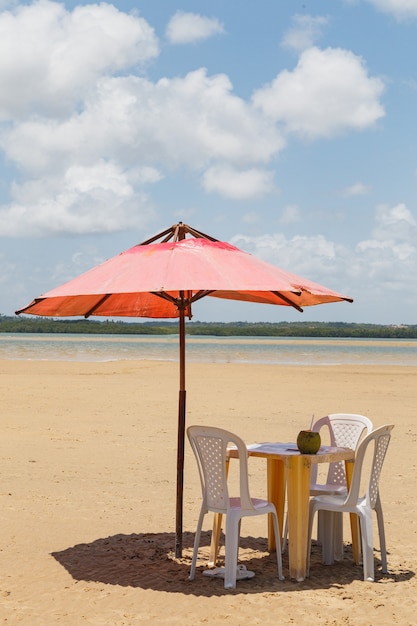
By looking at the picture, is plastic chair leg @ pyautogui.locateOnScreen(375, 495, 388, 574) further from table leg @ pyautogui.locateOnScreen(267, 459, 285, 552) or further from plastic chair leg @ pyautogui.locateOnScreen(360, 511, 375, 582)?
table leg @ pyautogui.locateOnScreen(267, 459, 285, 552)

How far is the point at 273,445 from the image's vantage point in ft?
22.2

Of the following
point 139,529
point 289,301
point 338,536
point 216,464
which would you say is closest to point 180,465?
point 216,464

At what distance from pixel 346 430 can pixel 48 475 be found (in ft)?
13.9

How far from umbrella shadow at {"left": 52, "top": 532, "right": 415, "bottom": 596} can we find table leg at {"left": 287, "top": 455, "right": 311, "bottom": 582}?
0.13 m

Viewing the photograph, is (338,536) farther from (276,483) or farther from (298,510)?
(298,510)

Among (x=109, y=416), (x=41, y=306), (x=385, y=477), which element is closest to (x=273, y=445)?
(x=41, y=306)

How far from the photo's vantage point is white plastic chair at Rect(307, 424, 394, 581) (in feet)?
20.0

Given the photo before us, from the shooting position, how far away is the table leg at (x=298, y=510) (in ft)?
19.8

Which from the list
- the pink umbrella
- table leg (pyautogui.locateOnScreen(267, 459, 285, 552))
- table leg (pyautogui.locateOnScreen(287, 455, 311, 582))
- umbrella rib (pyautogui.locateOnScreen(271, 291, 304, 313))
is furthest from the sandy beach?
umbrella rib (pyautogui.locateOnScreen(271, 291, 304, 313))

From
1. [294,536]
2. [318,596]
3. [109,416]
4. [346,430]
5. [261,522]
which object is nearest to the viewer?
[318,596]

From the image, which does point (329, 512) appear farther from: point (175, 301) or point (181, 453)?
point (175, 301)

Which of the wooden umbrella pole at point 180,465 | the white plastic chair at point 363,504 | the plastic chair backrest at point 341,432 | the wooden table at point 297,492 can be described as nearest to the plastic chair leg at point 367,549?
the white plastic chair at point 363,504

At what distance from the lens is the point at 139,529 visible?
7574mm

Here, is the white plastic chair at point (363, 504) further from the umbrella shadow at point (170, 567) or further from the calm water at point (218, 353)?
the calm water at point (218, 353)
